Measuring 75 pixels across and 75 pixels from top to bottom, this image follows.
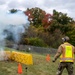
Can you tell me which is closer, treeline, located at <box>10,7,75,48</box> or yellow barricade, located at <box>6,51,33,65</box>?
yellow barricade, located at <box>6,51,33,65</box>

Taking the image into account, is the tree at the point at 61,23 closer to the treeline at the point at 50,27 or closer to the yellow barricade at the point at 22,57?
the treeline at the point at 50,27

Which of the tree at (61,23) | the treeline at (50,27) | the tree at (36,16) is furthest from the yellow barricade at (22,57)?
the tree at (61,23)

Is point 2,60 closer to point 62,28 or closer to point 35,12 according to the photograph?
point 35,12

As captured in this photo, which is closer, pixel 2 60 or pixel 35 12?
pixel 2 60

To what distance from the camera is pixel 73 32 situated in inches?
2388

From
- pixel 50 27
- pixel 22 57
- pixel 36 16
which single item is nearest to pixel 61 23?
pixel 50 27

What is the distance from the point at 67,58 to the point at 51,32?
1987 inches

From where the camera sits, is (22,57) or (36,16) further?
(36,16)

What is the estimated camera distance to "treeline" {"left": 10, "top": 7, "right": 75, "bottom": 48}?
55.8 meters

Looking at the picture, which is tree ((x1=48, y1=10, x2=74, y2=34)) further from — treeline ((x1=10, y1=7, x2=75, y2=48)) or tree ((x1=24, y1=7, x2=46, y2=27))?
tree ((x1=24, y1=7, x2=46, y2=27))

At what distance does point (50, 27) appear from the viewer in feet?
204

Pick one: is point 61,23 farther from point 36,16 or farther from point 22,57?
point 22,57

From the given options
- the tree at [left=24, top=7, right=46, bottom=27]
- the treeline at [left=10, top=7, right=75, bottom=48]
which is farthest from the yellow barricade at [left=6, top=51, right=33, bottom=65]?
the tree at [left=24, top=7, right=46, bottom=27]

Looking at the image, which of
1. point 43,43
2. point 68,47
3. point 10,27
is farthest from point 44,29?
point 68,47
